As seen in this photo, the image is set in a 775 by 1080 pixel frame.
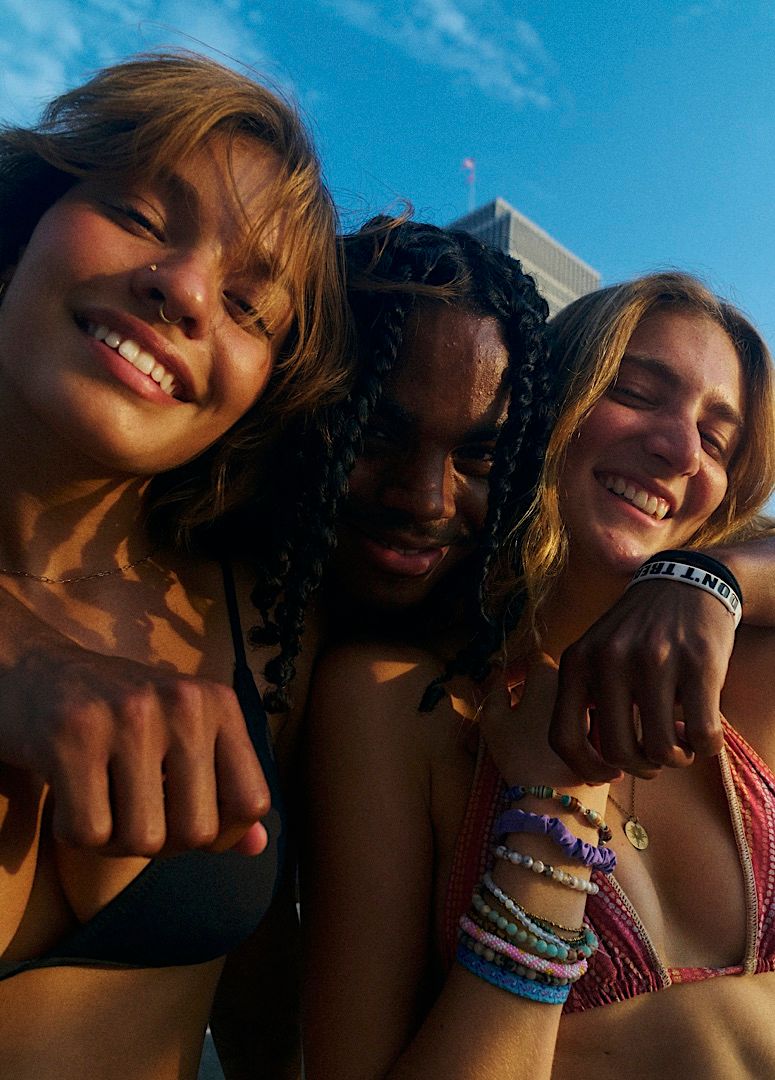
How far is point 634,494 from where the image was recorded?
7.19ft

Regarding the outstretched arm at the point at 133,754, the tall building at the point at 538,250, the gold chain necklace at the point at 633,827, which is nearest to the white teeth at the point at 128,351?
the outstretched arm at the point at 133,754

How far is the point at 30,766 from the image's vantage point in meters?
1.02

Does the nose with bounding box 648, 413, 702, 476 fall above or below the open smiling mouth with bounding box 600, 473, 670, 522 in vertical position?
above

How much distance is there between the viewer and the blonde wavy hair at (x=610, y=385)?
6.97 feet

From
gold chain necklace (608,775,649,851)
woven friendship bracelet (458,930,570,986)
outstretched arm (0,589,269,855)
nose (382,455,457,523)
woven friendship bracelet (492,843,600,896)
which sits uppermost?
nose (382,455,457,523)

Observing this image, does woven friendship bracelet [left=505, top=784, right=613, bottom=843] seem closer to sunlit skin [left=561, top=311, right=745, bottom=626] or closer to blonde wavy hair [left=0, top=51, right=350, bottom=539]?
sunlit skin [left=561, top=311, right=745, bottom=626]

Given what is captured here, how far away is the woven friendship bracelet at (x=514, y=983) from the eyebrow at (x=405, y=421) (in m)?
1.12

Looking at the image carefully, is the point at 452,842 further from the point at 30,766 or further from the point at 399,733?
the point at 30,766

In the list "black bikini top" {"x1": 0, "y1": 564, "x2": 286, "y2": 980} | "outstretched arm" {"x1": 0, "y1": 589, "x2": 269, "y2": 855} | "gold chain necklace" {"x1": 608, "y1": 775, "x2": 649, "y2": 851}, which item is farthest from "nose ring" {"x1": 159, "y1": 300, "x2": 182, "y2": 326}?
"gold chain necklace" {"x1": 608, "y1": 775, "x2": 649, "y2": 851}

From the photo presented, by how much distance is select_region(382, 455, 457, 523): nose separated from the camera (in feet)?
6.20

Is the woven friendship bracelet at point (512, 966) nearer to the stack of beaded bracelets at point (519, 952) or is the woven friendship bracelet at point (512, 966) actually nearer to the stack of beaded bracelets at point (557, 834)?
the stack of beaded bracelets at point (519, 952)

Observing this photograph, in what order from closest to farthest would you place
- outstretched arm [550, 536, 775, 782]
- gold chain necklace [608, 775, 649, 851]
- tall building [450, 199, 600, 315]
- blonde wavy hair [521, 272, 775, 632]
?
1. outstretched arm [550, 536, 775, 782]
2. gold chain necklace [608, 775, 649, 851]
3. blonde wavy hair [521, 272, 775, 632]
4. tall building [450, 199, 600, 315]

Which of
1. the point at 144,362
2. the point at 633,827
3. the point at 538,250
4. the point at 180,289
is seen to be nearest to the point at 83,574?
the point at 144,362

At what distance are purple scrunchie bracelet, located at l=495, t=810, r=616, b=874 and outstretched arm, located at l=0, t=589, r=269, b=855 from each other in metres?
0.68
